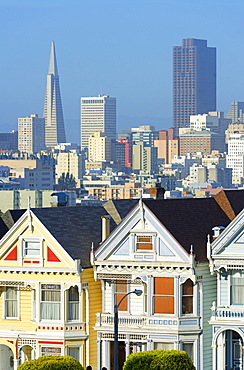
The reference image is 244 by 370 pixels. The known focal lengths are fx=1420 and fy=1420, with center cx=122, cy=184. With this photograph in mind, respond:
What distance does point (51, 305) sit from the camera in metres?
37.3

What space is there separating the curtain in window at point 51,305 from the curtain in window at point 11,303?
37.9 inches

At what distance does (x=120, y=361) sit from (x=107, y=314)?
126cm

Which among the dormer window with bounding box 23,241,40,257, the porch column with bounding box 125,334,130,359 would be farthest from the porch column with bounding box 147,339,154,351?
the dormer window with bounding box 23,241,40,257

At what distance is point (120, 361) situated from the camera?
36.7m

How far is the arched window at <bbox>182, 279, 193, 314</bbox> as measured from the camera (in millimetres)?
35906

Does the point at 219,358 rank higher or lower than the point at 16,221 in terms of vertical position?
lower

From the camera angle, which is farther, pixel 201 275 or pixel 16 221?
pixel 16 221

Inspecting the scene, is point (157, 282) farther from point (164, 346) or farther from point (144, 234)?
point (164, 346)

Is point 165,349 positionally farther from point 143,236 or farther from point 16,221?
point 16,221

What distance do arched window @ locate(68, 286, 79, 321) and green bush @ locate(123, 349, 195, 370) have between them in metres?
3.38

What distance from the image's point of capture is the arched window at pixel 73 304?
37062 millimetres

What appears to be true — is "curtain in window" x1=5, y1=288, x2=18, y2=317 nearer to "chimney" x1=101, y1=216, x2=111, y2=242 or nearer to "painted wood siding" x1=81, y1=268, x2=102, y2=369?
"painted wood siding" x1=81, y1=268, x2=102, y2=369

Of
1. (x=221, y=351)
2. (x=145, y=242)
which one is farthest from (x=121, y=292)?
(x=221, y=351)

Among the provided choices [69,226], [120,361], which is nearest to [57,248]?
[69,226]
